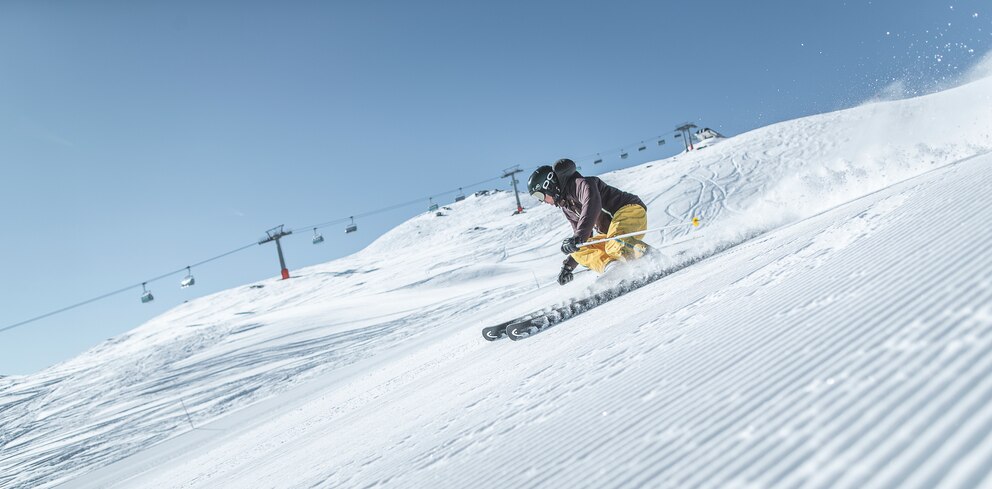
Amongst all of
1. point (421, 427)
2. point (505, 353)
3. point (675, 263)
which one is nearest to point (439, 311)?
point (675, 263)

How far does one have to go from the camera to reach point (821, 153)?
31.1 meters

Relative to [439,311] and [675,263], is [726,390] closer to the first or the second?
[675,263]

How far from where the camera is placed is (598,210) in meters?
6.80

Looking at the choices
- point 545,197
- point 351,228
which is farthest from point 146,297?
point 545,197

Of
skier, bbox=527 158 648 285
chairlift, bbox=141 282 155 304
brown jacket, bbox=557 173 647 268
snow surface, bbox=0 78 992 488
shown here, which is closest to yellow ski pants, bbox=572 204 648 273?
skier, bbox=527 158 648 285

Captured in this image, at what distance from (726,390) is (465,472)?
108cm

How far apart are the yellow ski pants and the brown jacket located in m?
0.14

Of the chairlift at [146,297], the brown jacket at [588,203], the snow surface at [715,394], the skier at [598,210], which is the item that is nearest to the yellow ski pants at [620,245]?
the skier at [598,210]

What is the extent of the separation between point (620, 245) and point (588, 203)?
864mm

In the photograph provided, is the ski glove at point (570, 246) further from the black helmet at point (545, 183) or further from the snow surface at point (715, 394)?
the snow surface at point (715, 394)

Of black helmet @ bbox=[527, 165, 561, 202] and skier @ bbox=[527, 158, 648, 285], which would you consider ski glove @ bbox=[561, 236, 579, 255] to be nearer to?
skier @ bbox=[527, 158, 648, 285]

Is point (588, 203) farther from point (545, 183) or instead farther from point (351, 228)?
point (351, 228)

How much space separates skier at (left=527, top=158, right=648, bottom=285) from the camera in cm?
696

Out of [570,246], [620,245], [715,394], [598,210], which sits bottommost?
[715,394]
